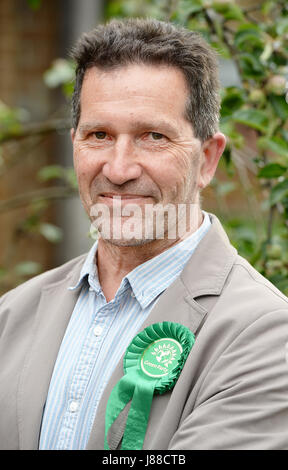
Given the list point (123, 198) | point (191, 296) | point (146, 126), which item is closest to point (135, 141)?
point (146, 126)

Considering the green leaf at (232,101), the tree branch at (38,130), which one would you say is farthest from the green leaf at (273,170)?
the tree branch at (38,130)

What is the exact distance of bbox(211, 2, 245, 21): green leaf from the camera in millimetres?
2521

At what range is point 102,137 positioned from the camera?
1.89m

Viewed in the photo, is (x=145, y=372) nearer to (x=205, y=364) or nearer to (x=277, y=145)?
(x=205, y=364)

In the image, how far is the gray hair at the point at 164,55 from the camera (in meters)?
1.85

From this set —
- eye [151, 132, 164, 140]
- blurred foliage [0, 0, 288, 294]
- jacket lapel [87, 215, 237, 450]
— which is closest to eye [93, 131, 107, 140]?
eye [151, 132, 164, 140]

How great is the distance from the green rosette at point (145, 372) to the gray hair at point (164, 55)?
62cm

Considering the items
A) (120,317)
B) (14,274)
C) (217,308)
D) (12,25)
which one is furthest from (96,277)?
(12,25)

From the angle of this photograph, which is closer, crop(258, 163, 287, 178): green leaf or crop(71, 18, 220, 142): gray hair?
crop(71, 18, 220, 142): gray hair

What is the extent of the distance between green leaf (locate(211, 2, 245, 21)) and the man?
617mm

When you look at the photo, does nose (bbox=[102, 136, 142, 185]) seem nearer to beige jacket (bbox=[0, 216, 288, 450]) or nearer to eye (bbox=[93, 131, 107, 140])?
eye (bbox=[93, 131, 107, 140])

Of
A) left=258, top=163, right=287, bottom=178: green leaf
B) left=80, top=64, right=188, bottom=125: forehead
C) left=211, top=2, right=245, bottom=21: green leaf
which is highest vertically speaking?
left=211, top=2, right=245, bottom=21: green leaf
